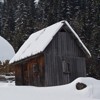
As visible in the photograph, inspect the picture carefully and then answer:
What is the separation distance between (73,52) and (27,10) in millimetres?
Result: 49476

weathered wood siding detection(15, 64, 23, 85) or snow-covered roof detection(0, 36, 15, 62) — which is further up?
snow-covered roof detection(0, 36, 15, 62)

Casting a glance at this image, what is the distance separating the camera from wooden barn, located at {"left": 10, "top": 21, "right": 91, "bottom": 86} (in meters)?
31.8

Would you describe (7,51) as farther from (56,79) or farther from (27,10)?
(56,79)

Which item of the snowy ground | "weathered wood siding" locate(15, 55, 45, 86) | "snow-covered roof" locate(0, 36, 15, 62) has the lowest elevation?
the snowy ground

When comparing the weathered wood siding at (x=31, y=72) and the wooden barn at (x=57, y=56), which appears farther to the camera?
the weathered wood siding at (x=31, y=72)

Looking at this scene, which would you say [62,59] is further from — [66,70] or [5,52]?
[5,52]

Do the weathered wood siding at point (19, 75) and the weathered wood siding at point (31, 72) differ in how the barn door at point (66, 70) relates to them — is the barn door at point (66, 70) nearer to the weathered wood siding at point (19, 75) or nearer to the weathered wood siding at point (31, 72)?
the weathered wood siding at point (31, 72)

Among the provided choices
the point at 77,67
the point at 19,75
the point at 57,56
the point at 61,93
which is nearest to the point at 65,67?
the point at 57,56

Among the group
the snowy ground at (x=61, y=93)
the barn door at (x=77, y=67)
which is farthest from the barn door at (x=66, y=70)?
the snowy ground at (x=61, y=93)

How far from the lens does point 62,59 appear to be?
107 feet

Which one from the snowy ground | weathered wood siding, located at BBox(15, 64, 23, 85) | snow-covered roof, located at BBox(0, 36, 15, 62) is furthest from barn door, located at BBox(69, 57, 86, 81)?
snow-covered roof, located at BBox(0, 36, 15, 62)

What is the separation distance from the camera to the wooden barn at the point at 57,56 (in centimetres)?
3177

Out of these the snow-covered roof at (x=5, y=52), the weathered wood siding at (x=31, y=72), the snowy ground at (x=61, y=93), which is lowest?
the snowy ground at (x=61, y=93)

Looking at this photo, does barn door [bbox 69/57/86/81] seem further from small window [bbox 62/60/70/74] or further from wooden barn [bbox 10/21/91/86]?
small window [bbox 62/60/70/74]
